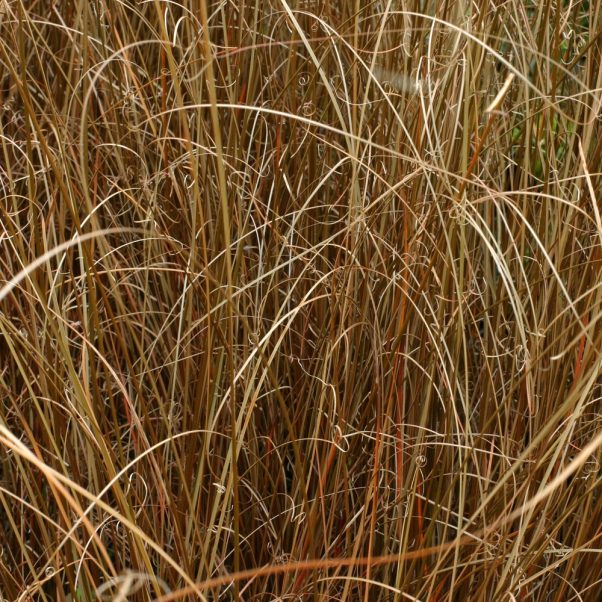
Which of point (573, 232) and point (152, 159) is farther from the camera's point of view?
point (152, 159)

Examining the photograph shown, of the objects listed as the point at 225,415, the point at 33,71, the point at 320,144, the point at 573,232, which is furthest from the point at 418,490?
the point at 33,71

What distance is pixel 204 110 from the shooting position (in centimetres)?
119

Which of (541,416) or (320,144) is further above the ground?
(320,144)

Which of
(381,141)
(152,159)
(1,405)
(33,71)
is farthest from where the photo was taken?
(33,71)

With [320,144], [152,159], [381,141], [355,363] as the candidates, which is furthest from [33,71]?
[355,363]

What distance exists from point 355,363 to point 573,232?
0.31 meters

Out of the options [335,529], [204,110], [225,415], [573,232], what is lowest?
[335,529]

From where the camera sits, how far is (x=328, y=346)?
3.11ft

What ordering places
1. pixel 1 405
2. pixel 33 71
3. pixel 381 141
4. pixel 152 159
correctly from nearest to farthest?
pixel 1 405 < pixel 381 141 < pixel 152 159 < pixel 33 71

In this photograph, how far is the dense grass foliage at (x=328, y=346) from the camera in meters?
0.92

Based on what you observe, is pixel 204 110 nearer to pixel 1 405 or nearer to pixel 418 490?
pixel 1 405

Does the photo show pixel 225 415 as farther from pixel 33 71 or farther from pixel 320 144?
pixel 33 71

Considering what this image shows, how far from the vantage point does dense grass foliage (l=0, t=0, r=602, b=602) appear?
0.92 metres

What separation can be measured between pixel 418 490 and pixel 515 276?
31cm
